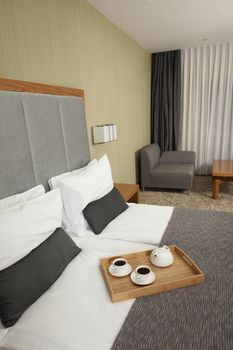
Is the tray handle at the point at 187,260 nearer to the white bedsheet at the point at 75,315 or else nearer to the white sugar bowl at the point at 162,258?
the white sugar bowl at the point at 162,258

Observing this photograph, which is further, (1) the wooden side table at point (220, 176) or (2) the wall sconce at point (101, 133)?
(1) the wooden side table at point (220, 176)

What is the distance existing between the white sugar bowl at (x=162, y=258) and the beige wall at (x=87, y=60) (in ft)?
4.57

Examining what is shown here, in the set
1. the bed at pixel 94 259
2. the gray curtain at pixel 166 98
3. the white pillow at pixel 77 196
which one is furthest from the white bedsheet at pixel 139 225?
the gray curtain at pixel 166 98

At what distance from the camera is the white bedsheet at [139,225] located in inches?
64.7

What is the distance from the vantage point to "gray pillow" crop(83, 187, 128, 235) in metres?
1.75

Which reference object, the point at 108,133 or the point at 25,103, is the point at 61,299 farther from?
the point at 108,133

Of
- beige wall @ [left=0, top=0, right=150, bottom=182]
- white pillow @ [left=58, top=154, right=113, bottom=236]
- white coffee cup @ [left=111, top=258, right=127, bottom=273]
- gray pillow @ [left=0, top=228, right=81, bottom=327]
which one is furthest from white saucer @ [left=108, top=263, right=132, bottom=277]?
beige wall @ [left=0, top=0, right=150, bottom=182]

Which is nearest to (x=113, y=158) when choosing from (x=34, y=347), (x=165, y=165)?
(x=165, y=165)

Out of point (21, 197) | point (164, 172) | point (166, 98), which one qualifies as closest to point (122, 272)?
point (21, 197)

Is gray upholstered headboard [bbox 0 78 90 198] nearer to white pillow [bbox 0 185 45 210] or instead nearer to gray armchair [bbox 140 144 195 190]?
white pillow [bbox 0 185 45 210]

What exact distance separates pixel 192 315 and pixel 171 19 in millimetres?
3171

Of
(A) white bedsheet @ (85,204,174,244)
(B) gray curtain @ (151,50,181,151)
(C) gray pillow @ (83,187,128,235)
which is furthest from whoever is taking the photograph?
(B) gray curtain @ (151,50,181,151)

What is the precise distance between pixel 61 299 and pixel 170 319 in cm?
49

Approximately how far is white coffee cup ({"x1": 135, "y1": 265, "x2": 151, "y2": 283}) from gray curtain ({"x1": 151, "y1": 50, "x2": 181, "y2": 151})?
157 inches
